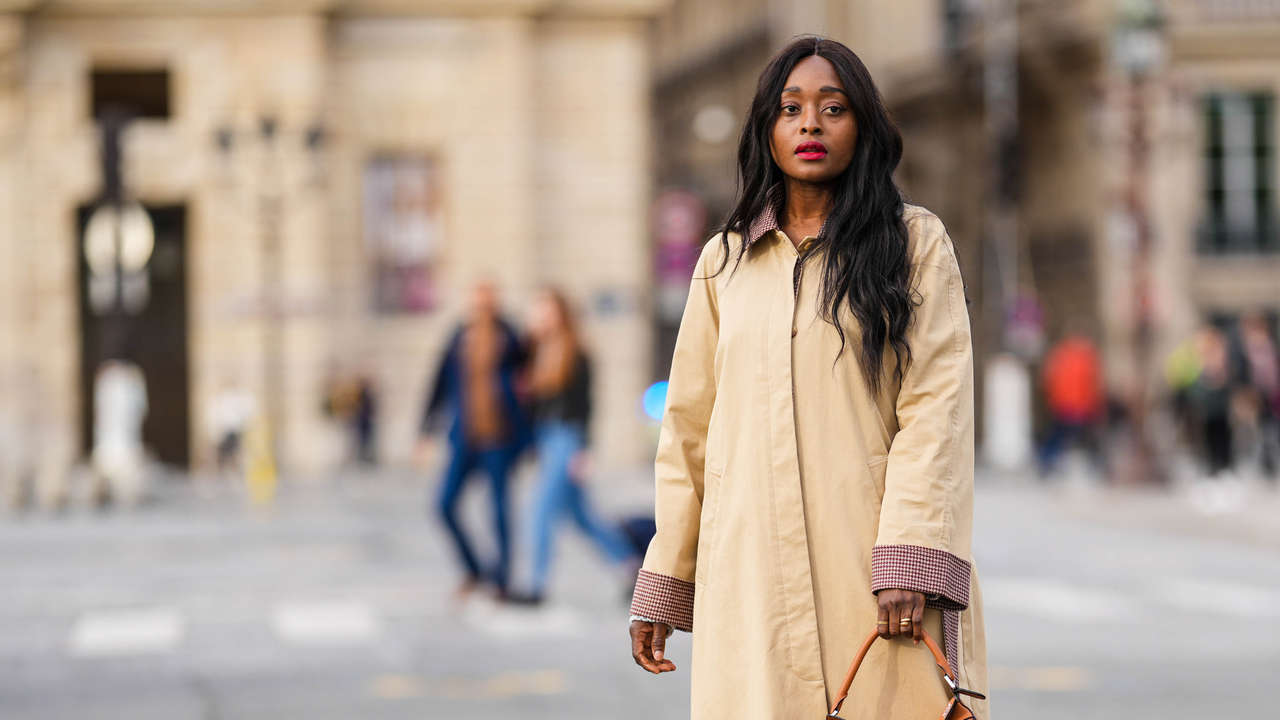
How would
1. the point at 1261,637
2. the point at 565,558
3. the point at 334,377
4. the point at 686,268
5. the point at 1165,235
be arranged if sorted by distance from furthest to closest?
the point at 1165,235
the point at 334,377
the point at 686,268
the point at 565,558
the point at 1261,637

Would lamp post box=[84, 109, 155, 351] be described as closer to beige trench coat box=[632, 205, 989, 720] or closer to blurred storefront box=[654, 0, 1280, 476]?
blurred storefront box=[654, 0, 1280, 476]

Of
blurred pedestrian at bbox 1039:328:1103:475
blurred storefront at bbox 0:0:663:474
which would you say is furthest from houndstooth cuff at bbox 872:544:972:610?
blurred storefront at bbox 0:0:663:474

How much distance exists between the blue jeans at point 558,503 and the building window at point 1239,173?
24.6 metres

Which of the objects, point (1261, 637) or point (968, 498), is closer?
point (968, 498)

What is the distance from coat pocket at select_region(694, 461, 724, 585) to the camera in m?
3.51

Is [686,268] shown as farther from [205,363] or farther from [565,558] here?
[205,363]

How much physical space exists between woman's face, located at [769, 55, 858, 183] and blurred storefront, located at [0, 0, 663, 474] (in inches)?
951

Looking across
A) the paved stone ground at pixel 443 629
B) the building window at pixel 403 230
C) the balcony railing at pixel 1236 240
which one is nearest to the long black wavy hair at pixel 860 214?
the paved stone ground at pixel 443 629

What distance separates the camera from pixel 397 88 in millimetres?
29500

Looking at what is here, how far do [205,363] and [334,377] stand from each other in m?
2.03

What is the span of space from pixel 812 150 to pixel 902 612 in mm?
874

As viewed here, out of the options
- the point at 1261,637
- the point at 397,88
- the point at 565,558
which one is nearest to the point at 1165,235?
the point at 397,88

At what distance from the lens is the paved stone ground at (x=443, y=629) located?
789 cm

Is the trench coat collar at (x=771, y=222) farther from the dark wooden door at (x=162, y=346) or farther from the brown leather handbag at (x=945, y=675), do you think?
the dark wooden door at (x=162, y=346)
